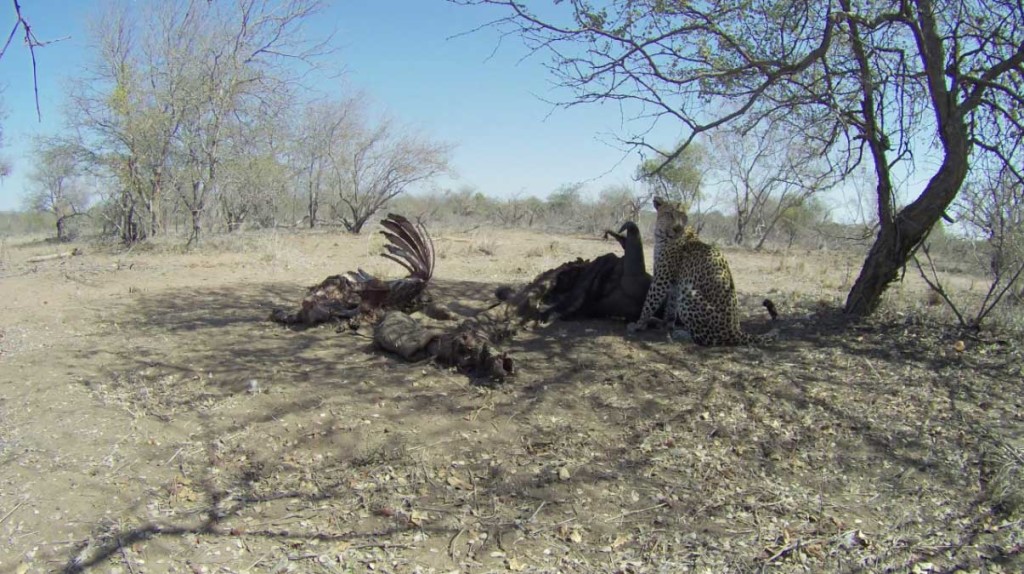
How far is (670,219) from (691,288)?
0.76 meters

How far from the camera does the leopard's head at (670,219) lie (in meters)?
5.81

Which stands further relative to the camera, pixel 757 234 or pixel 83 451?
pixel 757 234

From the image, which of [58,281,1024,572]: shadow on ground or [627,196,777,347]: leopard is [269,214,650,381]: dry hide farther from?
[58,281,1024,572]: shadow on ground

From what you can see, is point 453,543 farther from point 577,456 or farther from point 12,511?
point 12,511

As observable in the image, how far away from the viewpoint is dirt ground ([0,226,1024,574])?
2.83 m

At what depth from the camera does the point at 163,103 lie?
1355 cm

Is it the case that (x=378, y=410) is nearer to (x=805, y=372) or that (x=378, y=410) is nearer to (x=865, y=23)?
(x=805, y=372)

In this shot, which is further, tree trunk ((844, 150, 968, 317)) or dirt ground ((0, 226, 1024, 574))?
tree trunk ((844, 150, 968, 317))

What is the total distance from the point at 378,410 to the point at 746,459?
7.33 ft

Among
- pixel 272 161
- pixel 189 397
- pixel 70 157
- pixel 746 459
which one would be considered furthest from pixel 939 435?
pixel 70 157

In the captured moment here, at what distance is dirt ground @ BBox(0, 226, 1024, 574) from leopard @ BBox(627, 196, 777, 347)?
197 millimetres

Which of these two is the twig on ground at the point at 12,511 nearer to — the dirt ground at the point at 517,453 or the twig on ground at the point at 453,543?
the dirt ground at the point at 517,453

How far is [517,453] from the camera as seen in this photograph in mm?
3564

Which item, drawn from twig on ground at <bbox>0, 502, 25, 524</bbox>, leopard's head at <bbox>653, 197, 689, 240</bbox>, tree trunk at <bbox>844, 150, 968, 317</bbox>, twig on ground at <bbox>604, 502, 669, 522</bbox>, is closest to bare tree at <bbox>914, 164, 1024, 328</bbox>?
tree trunk at <bbox>844, 150, 968, 317</bbox>
